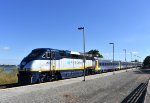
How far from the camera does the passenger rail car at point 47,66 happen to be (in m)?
27.3

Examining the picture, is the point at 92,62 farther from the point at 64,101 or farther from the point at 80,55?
the point at 64,101

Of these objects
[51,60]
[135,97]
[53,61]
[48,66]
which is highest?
[51,60]

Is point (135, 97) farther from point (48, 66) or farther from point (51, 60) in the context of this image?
point (51, 60)

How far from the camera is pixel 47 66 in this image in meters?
30.0

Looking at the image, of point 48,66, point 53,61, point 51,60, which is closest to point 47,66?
point 48,66

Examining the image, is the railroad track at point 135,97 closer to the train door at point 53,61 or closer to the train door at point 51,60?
the train door at point 51,60

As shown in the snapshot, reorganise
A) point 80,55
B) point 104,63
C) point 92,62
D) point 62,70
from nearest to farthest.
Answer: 1. point 62,70
2. point 80,55
3. point 92,62
4. point 104,63

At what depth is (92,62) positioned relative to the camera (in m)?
51.7

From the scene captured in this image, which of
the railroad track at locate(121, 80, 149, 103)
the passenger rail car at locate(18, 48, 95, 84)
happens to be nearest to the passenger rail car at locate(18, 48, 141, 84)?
the passenger rail car at locate(18, 48, 95, 84)

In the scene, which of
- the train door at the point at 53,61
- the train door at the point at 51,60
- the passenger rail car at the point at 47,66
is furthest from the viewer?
the train door at the point at 53,61

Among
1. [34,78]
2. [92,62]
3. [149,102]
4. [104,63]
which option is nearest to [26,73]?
[34,78]

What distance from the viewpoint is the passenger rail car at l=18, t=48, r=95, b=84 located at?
2730cm

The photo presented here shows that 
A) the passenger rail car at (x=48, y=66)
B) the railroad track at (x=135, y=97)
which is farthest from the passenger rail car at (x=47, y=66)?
the railroad track at (x=135, y=97)

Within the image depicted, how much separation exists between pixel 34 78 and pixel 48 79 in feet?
12.7
